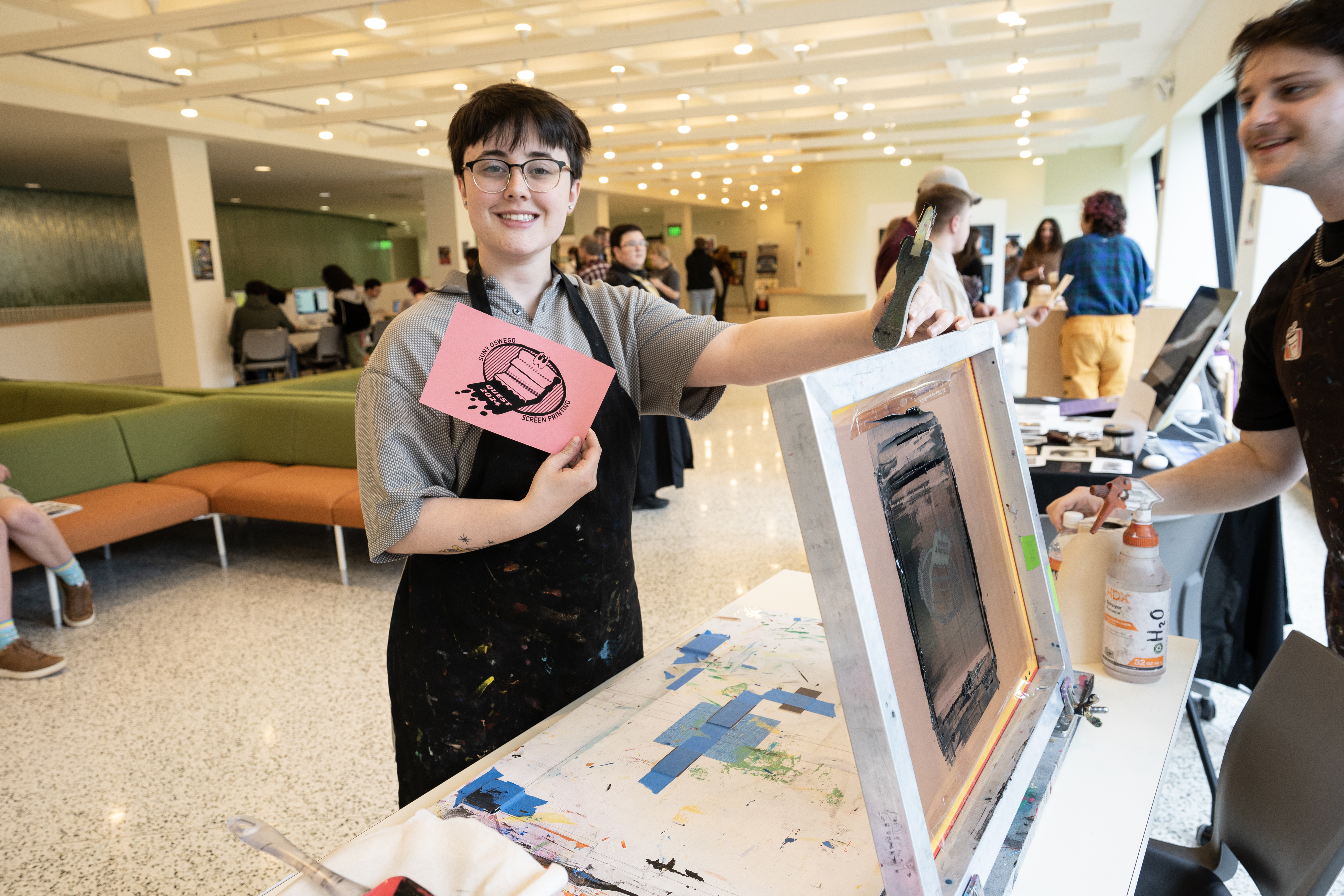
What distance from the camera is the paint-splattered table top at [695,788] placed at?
2.41 feet

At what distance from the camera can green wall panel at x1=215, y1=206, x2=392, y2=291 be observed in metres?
14.5

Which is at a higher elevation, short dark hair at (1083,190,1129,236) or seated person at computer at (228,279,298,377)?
seated person at computer at (228,279,298,377)

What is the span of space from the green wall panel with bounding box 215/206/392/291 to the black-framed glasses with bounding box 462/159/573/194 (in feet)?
47.2

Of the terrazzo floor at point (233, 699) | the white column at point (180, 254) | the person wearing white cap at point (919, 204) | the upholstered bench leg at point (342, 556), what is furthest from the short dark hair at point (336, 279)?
the person wearing white cap at point (919, 204)

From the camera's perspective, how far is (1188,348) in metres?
2.23

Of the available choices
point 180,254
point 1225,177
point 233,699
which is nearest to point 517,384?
point 233,699

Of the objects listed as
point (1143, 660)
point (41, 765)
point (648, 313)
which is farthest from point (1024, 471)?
point (41, 765)

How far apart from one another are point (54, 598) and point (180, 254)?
21.6ft

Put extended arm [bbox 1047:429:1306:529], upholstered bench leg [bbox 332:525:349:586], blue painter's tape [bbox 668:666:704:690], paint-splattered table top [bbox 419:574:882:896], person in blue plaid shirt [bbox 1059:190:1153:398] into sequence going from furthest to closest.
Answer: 1. person in blue plaid shirt [bbox 1059:190:1153:398]
2. upholstered bench leg [bbox 332:525:349:586]
3. extended arm [bbox 1047:429:1306:529]
4. blue painter's tape [bbox 668:666:704:690]
5. paint-splattered table top [bbox 419:574:882:896]

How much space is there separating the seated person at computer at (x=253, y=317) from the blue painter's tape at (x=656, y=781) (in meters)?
9.05

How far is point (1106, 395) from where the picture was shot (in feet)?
14.5

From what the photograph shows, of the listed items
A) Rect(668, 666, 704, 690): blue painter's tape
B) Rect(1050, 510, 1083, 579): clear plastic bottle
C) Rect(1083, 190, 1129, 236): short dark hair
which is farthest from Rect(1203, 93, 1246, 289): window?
Rect(668, 666, 704, 690): blue painter's tape

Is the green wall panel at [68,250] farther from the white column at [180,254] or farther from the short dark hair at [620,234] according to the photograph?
the short dark hair at [620,234]

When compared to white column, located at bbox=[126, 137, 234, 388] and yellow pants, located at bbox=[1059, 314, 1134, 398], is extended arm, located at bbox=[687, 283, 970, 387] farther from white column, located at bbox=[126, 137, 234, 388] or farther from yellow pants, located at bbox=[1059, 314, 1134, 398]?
white column, located at bbox=[126, 137, 234, 388]
